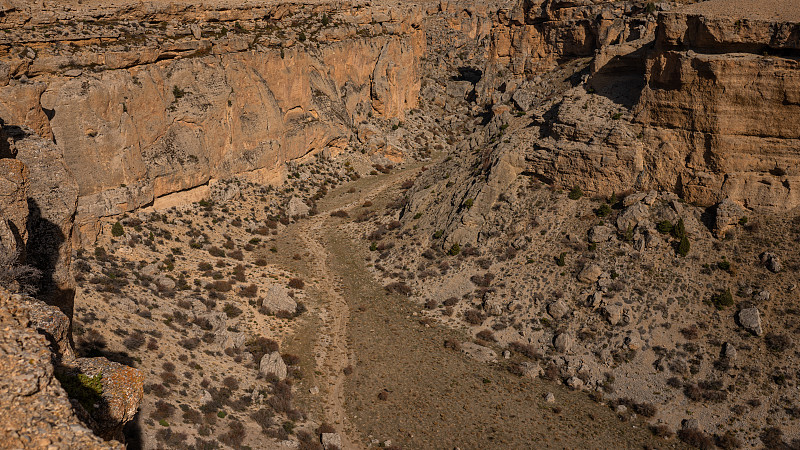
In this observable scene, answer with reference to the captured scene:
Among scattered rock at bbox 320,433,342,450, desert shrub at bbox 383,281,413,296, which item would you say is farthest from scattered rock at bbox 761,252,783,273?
scattered rock at bbox 320,433,342,450

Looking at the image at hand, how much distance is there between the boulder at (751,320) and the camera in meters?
40.1

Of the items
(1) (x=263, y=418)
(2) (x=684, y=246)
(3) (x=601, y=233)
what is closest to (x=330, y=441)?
(1) (x=263, y=418)

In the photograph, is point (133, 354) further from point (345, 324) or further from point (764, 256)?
point (764, 256)

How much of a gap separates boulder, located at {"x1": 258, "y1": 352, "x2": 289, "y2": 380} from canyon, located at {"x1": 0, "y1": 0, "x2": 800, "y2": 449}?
0.21 m

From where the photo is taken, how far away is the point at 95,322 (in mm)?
38188

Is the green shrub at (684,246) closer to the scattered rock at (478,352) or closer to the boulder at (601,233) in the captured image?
the boulder at (601,233)

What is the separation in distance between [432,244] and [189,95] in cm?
2644

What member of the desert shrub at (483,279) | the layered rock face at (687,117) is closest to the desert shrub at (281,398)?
the desert shrub at (483,279)

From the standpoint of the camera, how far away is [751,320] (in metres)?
40.5

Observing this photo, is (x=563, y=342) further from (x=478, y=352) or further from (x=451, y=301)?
(x=451, y=301)

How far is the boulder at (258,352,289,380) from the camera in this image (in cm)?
4119

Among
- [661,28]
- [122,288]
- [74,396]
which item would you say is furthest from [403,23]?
[74,396]

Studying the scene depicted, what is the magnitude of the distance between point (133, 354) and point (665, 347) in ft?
111

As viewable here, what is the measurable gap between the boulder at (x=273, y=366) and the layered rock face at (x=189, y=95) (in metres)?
18.3
